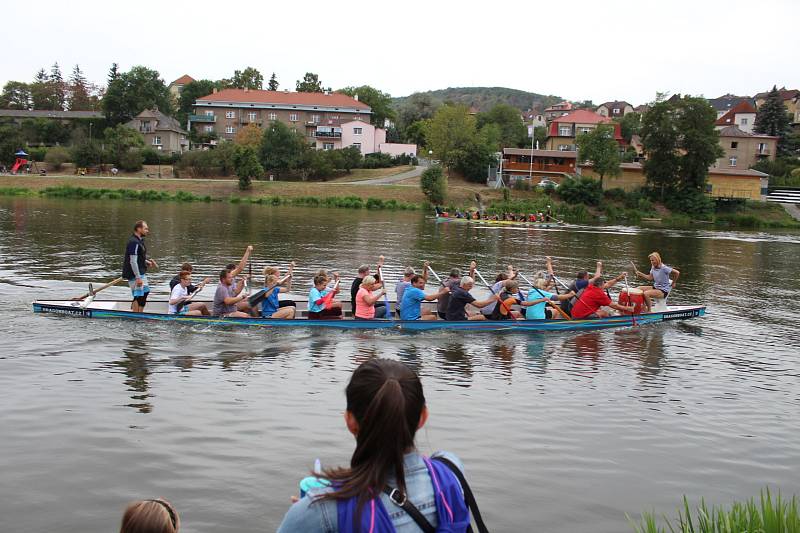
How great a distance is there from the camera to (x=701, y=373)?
14.2m

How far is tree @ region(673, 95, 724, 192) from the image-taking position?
226 ft

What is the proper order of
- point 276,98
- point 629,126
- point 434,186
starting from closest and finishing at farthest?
point 434,186 < point 276,98 < point 629,126

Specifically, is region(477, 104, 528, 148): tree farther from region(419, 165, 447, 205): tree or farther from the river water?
the river water

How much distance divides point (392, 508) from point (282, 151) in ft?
257

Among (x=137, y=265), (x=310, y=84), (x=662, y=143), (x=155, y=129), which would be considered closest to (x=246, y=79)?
(x=310, y=84)

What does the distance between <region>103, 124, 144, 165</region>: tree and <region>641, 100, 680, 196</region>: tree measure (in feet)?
187

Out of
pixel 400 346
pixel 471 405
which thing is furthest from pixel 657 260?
pixel 471 405

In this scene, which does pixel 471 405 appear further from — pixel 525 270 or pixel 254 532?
pixel 525 270

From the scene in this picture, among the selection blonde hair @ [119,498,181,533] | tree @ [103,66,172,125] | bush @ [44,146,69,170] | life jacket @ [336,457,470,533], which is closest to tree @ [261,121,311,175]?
bush @ [44,146,69,170]

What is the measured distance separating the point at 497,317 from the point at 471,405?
Result: 625cm

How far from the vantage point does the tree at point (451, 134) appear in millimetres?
80438

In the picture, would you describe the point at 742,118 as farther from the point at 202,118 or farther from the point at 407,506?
the point at 407,506

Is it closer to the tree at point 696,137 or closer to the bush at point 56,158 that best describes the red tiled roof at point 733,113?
the tree at point 696,137

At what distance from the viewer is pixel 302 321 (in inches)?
630
